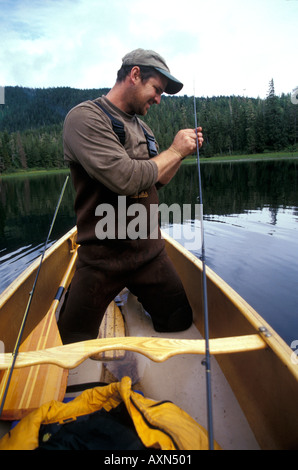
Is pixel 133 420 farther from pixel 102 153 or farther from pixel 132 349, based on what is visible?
pixel 102 153

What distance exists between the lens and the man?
2.05 m

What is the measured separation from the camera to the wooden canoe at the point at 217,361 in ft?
5.44

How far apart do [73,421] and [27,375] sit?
0.90 m

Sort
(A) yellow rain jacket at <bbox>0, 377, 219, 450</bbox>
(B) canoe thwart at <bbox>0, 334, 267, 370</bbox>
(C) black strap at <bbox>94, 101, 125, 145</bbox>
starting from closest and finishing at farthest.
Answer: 1. (A) yellow rain jacket at <bbox>0, 377, 219, 450</bbox>
2. (B) canoe thwart at <bbox>0, 334, 267, 370</bbox>
3. (C) black strap at <bbox>94, 101, 125, 145</bbox>

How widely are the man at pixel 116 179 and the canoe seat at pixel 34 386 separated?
0.27 m

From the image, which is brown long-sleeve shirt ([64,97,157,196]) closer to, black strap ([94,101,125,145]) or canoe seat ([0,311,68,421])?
black strap ([94,101,125,145])

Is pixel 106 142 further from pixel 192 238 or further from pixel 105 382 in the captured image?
pixel 192 238

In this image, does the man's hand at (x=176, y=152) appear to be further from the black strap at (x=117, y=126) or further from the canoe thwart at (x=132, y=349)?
the canoe thwart at (x=132, y=349)

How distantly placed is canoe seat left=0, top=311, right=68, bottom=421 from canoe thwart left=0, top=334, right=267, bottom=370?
0.45 meters

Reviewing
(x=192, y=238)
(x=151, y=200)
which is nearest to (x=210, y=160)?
(x=192, y=238)

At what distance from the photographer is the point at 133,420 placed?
155 centimetres

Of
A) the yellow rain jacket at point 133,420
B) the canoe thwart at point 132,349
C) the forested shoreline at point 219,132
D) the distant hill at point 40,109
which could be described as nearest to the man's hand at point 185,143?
the canoe thwart at point 132,349

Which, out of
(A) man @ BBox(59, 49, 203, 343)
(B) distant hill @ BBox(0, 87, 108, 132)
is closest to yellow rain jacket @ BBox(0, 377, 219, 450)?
(A) man @ BBox(59, 49, 203, 343)

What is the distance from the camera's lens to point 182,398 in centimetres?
233
